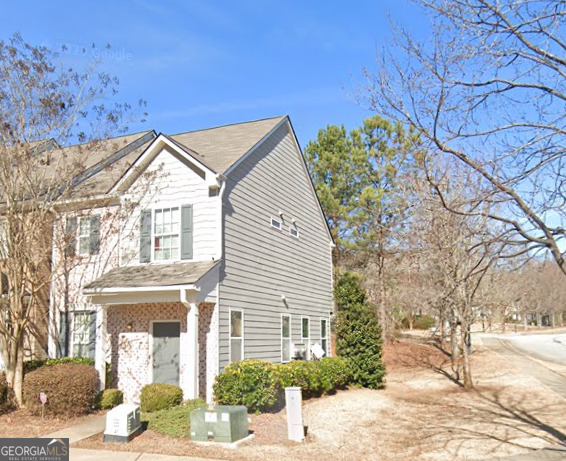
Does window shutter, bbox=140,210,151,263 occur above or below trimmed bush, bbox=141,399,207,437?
above

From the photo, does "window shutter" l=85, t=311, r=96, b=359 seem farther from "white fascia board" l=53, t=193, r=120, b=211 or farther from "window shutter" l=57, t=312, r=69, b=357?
"white fascia board" l=53, t=193, r=120, b=211

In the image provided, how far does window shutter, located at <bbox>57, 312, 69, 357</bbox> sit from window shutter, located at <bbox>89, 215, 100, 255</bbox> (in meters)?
1.97

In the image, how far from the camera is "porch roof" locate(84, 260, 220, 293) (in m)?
12.1

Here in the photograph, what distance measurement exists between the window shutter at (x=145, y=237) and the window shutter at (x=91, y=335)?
6.92 ft

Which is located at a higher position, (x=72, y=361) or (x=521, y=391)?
(x=72, y=361)

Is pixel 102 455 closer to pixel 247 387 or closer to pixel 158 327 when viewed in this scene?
pixel 247 387

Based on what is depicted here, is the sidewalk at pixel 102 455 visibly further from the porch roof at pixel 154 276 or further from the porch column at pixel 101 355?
the porch roof at pixel 154 276

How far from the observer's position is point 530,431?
10953 mm

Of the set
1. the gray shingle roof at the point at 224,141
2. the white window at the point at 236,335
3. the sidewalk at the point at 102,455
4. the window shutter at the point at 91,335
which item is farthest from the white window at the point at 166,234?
the sidewalk at the point at 102,455

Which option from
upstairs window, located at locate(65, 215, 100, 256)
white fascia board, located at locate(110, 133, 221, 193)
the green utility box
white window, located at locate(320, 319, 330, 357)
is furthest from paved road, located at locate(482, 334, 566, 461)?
upstairs window, located at locate(65, 215, 100, 256)

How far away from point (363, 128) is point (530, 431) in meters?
20.7

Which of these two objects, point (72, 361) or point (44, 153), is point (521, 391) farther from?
point (44, 153)

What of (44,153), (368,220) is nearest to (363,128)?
(368,220)

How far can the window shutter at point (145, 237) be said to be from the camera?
14.0 m
